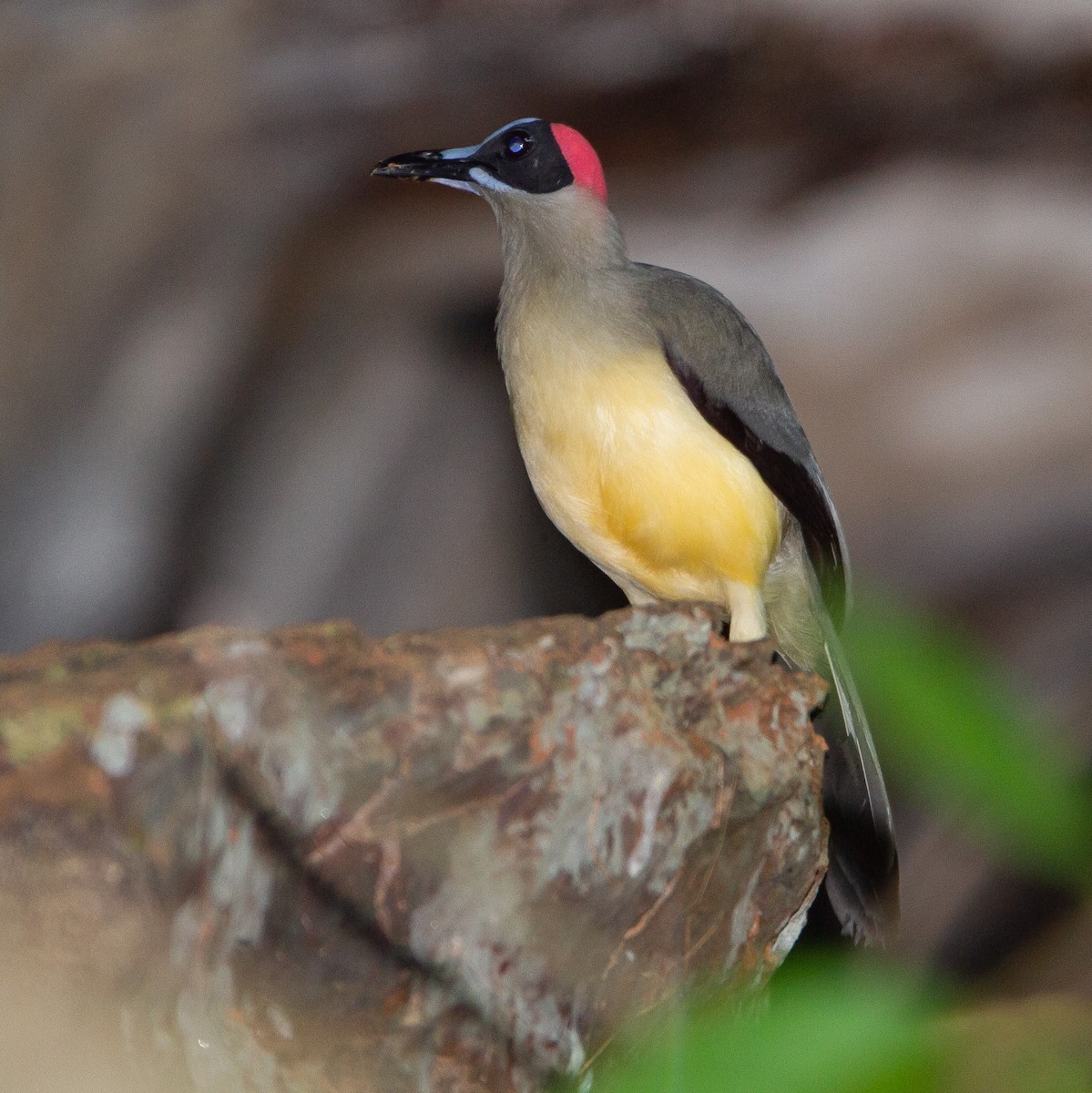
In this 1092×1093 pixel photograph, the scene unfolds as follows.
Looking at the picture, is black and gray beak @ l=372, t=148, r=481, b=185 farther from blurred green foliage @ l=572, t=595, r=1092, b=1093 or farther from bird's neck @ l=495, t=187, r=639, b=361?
blurred green foliage @ l=572, t=595, r=1092, b=1093

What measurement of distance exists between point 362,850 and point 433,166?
85 centimetres

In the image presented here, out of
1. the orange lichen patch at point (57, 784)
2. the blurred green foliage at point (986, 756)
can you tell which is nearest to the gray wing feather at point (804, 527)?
the blurred green foliage at point (986, 756)

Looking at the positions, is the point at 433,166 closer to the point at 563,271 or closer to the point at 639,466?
the point at 563,271

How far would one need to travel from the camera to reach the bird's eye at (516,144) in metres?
1.41

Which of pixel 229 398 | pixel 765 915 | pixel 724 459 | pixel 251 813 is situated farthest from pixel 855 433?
pixel 251 813

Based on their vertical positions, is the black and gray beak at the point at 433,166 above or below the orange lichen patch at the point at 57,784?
above

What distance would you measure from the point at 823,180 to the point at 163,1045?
1.73m

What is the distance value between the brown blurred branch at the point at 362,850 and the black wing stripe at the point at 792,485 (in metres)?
0.37

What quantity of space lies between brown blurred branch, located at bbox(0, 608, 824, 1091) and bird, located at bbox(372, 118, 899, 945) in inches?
11.3

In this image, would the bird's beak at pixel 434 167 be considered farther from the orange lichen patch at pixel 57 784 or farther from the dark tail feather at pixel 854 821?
the orange lichen patch at pixel 57 784

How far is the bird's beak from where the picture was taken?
1366mm

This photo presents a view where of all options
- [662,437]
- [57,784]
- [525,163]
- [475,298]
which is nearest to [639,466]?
[662,437]

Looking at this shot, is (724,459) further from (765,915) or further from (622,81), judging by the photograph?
(622,81)

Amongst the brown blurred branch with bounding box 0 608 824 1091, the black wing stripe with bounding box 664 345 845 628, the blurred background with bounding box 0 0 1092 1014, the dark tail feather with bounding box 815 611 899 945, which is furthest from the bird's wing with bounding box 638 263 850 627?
the blurred background with bounding box 0 0 1092 1014
